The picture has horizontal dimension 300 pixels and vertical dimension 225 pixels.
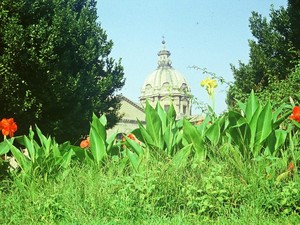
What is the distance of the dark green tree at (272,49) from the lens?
47.6 feet

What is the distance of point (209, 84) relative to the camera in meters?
6.88

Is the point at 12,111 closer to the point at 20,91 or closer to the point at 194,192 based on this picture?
the point at 20,91

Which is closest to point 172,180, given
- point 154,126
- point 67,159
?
point 154,126

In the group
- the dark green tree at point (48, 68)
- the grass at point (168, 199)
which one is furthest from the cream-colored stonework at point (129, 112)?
the grass at point (168, 199)

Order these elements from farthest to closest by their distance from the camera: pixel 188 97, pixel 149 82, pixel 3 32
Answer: pixel 149 82
pixel 3 32
pixel 188 97

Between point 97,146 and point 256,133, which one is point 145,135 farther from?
point 256,133

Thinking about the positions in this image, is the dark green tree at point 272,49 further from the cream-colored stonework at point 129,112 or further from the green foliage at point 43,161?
the cream-colored stonework at point 129,112

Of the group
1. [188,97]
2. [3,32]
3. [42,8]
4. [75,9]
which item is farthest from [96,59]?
[188,97]

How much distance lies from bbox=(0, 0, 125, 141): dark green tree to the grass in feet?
28.9

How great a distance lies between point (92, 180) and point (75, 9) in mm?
14591

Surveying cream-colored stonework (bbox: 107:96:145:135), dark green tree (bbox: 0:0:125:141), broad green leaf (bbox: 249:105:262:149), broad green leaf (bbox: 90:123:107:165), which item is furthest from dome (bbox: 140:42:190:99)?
→ broad green leaf (bbox: 249:105:262:149)

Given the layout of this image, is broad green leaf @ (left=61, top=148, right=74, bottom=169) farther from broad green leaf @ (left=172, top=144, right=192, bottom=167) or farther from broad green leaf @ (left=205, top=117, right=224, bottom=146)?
broad green leaf @ (left=205, top=117, right=224, bottom=146)

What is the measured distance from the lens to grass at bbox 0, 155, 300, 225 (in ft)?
14.2

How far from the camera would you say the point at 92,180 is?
16.6ft
